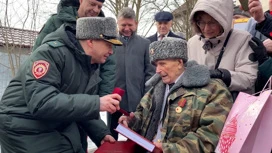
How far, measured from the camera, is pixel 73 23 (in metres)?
3.28

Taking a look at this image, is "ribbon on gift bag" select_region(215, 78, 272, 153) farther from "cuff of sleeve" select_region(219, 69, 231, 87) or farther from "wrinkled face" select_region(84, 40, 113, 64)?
"wrinkled face" select_region(84, 40, 113, 64)

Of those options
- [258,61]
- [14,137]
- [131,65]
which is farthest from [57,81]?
[131,65]

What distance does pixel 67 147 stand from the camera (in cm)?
254

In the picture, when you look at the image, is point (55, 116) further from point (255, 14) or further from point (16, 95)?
point (255, 14)

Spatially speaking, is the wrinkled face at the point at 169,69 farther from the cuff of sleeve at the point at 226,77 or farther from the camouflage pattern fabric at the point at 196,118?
the cuff of sleeve at the point at 226,77

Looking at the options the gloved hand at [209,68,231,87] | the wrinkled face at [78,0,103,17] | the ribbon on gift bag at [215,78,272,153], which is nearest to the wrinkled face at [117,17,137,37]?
the wrinkled face at [78,0,103,17]

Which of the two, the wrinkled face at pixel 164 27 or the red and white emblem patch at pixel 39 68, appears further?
the wrinkled face at pixel 164 27

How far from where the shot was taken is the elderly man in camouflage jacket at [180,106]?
2256 mm

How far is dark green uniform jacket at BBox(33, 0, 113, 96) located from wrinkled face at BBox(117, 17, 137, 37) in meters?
0.92

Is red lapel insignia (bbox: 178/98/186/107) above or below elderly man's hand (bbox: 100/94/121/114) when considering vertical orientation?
above

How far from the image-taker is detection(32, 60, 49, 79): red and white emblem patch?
7.57 feet

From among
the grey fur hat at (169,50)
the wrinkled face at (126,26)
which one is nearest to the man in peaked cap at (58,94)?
the grey fur hat at (169,50)

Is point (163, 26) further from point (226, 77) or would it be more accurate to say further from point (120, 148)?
point (120, 148)

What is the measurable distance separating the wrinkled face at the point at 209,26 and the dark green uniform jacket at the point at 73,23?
1.08m
